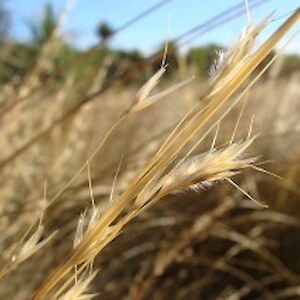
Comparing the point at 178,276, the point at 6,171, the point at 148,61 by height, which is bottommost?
the point at 178,276

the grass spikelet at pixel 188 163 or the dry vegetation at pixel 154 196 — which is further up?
the grass spikelet at pixel 188 163

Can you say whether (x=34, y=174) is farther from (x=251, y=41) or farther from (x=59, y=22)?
(x=251, y=41)

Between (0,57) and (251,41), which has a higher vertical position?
(251,41)

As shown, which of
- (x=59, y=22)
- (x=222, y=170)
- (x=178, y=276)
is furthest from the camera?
(x=178, y=276)

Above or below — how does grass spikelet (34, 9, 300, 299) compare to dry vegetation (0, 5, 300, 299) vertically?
above

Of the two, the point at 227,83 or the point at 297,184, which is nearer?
the point at 227,83

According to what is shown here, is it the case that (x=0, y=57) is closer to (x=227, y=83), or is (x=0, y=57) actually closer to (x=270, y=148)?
(x=270, y=148)

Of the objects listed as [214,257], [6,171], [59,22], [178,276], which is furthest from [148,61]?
[214,257]

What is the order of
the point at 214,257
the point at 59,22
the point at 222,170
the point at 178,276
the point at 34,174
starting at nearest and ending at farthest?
1. the point at 222,170
2. the point at 59,22
3. the point at 178,276
4. the point at 214,257
5. the point at 34,174
